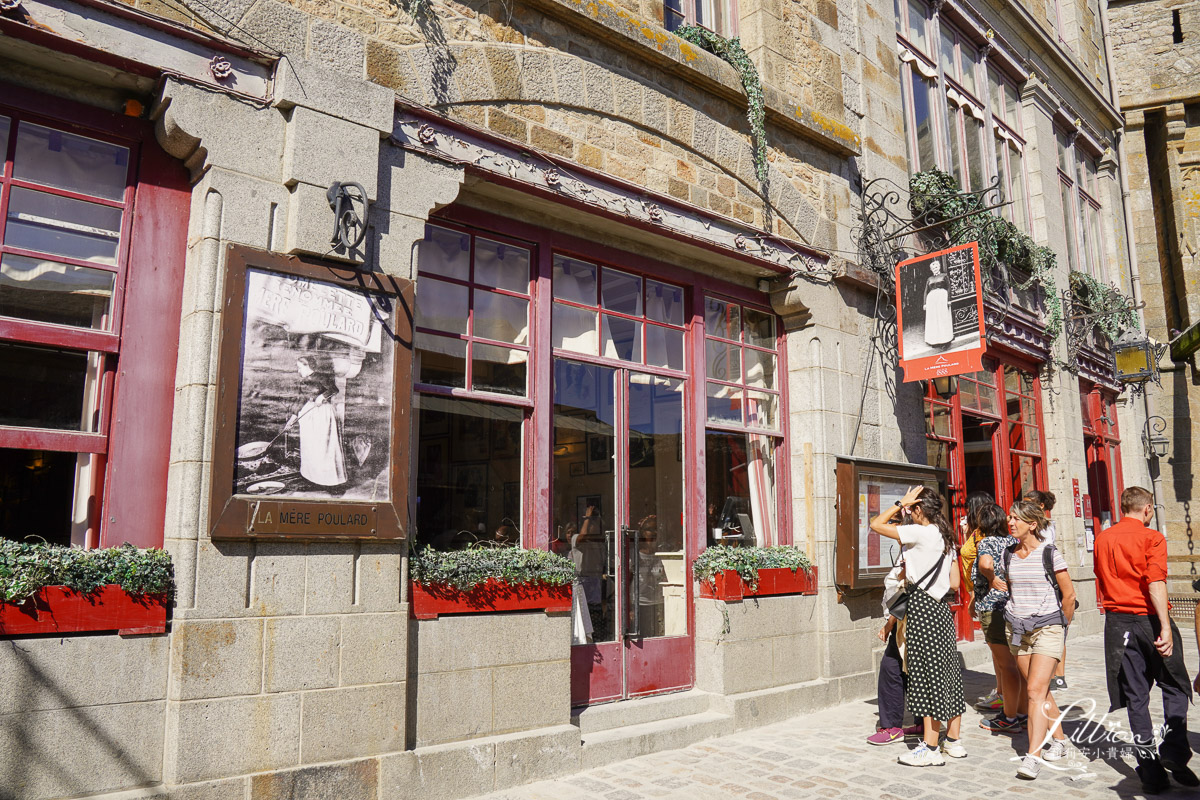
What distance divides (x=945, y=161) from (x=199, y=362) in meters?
9.60

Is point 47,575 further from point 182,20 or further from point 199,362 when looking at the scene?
point 182,20

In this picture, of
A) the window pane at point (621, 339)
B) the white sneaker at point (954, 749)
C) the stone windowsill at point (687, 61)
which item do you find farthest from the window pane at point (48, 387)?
the white sneaker at point (954, 749)

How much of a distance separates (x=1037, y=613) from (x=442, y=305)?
4513 mm

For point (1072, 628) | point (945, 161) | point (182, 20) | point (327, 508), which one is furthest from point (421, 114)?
point (1072, 628)

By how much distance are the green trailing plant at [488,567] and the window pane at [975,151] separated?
9063 mm

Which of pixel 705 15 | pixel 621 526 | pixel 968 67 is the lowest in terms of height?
pixel 621 526

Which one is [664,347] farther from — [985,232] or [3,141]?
Answer: [985,232]

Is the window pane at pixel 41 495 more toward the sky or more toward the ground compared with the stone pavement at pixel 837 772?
more toward the sky

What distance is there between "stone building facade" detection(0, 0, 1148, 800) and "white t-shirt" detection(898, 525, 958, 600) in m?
1.57

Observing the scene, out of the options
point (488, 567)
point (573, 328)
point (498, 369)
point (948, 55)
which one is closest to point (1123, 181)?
point (948, 55)

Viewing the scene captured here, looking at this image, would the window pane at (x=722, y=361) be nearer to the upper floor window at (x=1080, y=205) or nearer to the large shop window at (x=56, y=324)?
the large shop window at (x=56, y=324)

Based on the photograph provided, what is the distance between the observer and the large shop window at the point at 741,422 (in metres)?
7.56

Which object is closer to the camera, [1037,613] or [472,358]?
[1037,613]

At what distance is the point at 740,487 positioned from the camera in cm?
774
